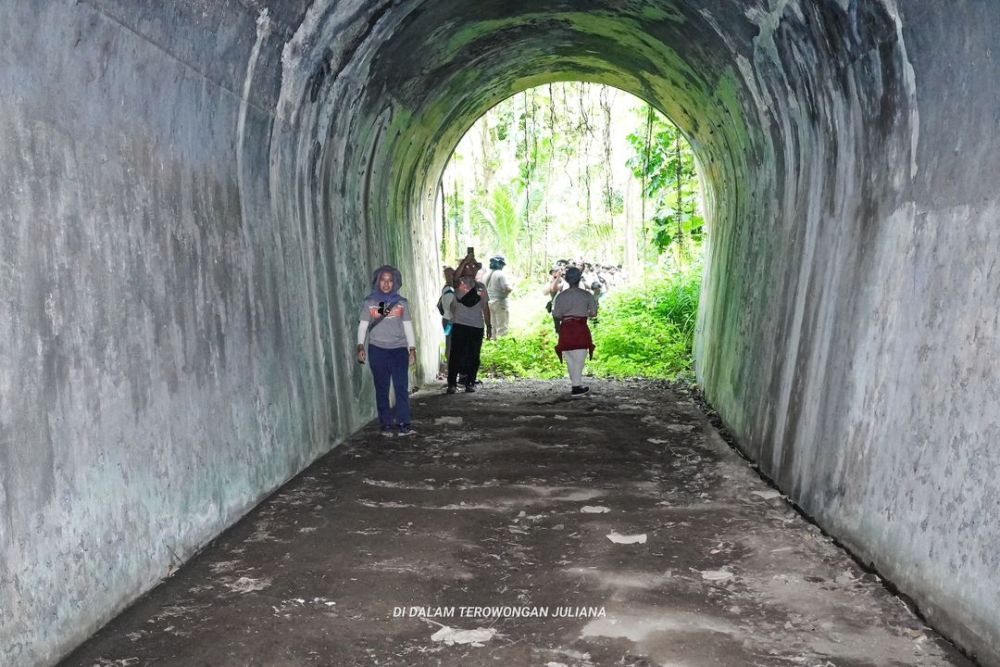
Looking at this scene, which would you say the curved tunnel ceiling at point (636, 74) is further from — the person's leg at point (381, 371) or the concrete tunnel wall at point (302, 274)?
the person's leg at point (381, 371)

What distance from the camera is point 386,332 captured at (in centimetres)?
902

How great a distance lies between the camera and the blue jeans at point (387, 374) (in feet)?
29.8

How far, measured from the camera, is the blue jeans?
358 inches

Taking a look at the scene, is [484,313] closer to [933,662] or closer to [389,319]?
→ [389,319]

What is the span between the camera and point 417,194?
14000 mm

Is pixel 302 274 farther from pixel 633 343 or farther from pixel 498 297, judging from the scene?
pixel 498 297

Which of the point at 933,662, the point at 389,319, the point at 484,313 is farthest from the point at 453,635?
the point at 484,313

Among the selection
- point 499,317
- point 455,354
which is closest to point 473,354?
point 455,354

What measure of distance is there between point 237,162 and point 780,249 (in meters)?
4.46

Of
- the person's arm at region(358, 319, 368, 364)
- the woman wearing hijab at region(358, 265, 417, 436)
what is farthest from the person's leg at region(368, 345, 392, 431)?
the person's arm at region(358, 319, 368, 364)

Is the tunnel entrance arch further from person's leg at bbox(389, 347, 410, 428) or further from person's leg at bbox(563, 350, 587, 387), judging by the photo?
person's leg at bbox(389, 347, 410, 428)

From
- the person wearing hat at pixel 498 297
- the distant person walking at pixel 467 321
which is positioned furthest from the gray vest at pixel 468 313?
the person wearing hat at pixel 498 297

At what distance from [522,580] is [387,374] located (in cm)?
432

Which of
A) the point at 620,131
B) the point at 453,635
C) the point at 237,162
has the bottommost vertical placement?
the point at 453,635
